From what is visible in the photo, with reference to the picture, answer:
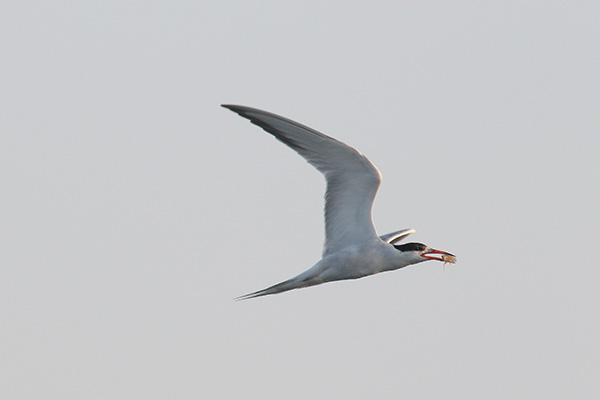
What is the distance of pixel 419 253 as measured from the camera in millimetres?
15219

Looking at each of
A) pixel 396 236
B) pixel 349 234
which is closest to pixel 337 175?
pixel 349 234

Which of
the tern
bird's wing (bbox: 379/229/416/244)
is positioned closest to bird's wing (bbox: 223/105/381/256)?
the tern

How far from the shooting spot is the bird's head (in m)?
15.1

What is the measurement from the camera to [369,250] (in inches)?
585

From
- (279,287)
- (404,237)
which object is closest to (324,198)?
(279,287)

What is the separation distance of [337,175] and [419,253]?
201 cm

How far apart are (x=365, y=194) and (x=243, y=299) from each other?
2.55 metres

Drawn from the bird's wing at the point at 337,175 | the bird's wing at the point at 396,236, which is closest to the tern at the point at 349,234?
the bird's wing at the point at 337,175

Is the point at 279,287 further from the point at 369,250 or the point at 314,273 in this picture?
the point at 369,250

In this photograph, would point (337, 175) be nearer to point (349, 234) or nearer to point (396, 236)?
point (349, 234)

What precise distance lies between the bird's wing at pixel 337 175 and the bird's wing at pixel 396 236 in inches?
89.6

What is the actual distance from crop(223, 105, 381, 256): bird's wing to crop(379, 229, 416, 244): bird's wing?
2275mm

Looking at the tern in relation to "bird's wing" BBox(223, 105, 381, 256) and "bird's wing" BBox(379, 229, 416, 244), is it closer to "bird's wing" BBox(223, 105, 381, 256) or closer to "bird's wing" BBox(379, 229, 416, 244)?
"bird's wing" BBox(223, 105, 381, 256)

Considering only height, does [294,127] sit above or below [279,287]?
above
